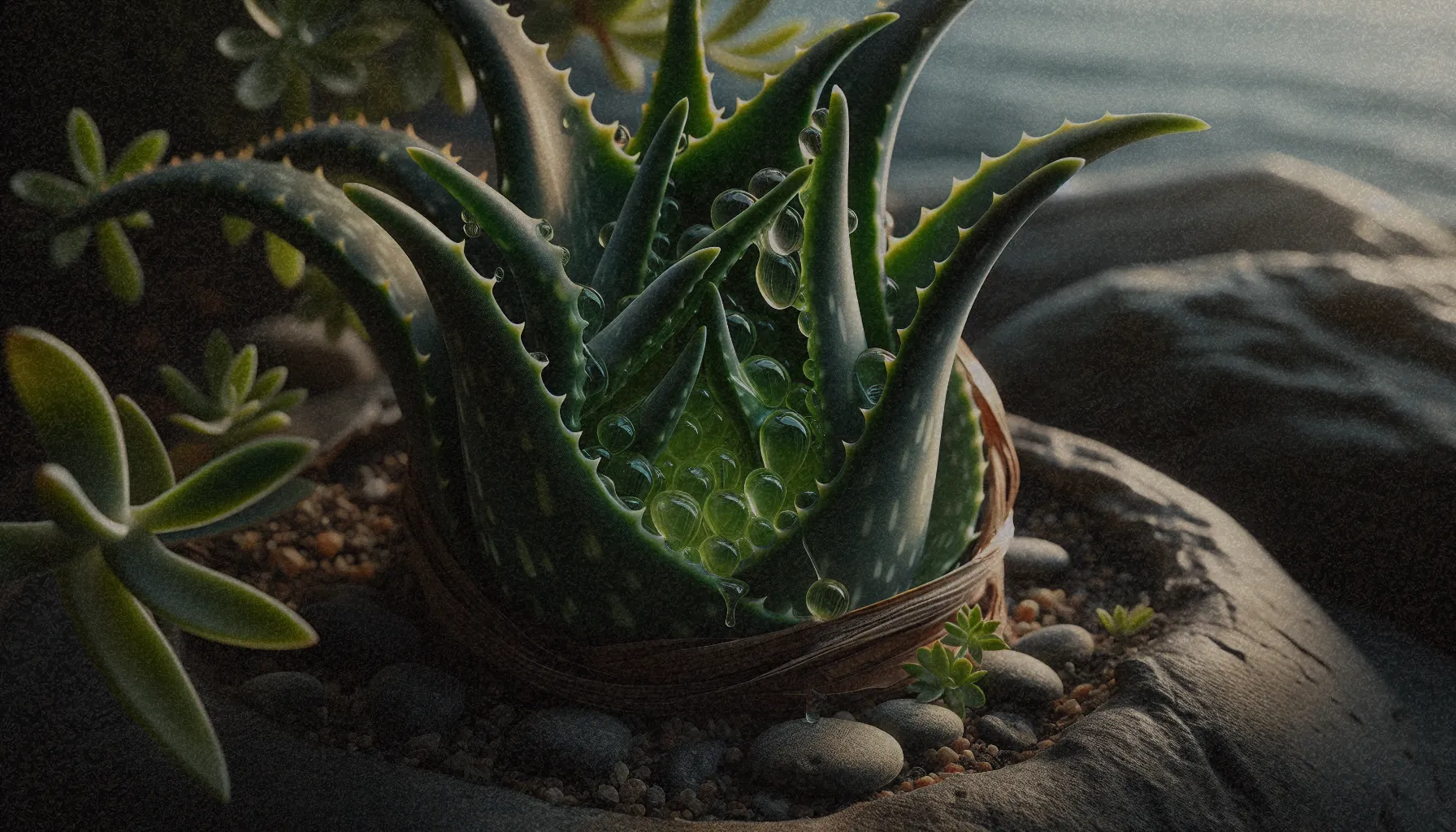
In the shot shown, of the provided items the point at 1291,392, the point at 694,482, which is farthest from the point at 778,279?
the point at 1291,392

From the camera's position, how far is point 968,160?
5.46ft

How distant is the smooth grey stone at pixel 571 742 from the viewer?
64cm

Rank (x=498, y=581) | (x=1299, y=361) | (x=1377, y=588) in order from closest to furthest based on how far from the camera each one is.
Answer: (x=498, y=581) < (x=1377, y=588) < (x=1299, y=361)

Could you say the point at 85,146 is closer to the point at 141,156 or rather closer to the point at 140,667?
the point at 141,156

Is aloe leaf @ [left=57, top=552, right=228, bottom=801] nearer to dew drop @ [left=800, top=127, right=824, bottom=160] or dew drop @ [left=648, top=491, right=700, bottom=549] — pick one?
dew drop @ [left=648, top=491, right=700, bottom=549]

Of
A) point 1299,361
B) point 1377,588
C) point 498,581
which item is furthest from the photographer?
point 1299,361

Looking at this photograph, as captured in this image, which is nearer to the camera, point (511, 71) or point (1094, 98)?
point (511, 71)

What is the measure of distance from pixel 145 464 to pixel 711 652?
1.06 feet

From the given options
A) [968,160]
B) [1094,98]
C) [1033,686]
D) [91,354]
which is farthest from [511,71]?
[968,160]

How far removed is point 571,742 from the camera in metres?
0.64

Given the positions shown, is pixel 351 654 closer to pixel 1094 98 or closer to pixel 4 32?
pixel 4 32

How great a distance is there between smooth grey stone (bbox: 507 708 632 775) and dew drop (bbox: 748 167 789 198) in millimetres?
339

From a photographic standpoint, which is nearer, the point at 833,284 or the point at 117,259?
the point at 833,284

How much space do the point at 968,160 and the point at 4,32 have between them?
1.23 metres
